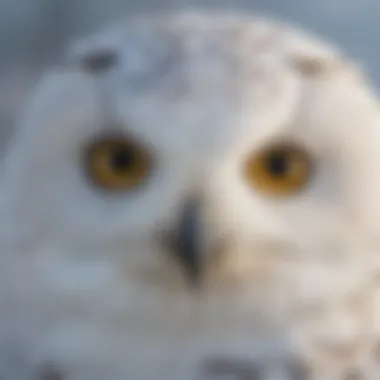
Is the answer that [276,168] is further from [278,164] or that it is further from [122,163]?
[122,163]

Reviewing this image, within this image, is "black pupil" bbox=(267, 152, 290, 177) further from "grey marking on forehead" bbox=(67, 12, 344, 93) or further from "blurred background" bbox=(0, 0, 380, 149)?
"blurred background" bbox=(0, 0, 380, 149)

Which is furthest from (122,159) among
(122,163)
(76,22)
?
(76,22)

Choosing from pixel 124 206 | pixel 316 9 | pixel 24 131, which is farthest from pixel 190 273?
pixel 316 9

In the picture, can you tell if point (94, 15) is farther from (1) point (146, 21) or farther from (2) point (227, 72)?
(2) point (227, 72)

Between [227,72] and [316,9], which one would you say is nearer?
[227,72]

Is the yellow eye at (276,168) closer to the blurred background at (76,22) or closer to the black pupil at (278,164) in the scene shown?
the black pupil at (278,164)

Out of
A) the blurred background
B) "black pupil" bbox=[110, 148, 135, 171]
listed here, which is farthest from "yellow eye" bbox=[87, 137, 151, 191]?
the blurred background

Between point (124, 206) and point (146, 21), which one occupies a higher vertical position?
point (146, 21)
